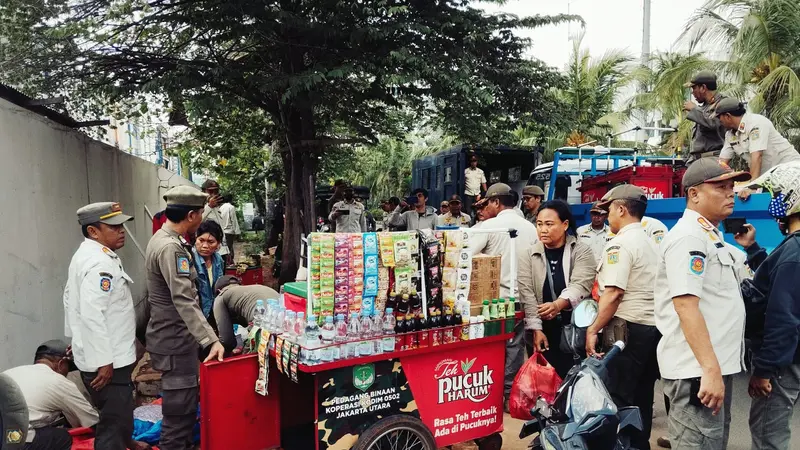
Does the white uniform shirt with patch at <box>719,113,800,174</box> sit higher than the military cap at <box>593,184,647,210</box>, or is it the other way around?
the white uniform shirt with patch at <box>719,113,800,174</box>

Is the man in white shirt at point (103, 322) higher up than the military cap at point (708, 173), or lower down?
lower down

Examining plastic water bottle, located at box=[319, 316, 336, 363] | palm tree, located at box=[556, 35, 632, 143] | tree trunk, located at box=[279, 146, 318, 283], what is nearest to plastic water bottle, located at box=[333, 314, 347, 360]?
plastic water bottle, located at box=[319, 316, 336, 363]

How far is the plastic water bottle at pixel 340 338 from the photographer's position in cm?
295

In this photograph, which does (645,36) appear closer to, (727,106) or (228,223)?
(727,106)

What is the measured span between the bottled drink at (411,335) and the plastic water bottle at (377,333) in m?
0.17

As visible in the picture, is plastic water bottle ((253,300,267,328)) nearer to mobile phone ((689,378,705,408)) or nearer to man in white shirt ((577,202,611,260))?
mobile phone ((689,378,705,408))

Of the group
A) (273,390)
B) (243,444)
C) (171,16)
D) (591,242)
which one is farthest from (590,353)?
(171,16)

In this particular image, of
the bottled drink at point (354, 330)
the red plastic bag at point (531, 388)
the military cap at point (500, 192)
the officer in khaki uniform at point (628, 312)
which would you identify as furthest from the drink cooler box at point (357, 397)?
the military cap at point (500, 192)

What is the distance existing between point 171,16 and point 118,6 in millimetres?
615

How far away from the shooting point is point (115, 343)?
3385 mm

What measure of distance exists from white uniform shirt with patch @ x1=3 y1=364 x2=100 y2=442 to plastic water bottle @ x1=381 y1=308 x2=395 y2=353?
210cm

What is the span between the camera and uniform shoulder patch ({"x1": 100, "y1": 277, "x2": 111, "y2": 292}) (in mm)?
3297

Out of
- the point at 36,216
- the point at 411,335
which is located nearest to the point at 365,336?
the point at 411,335

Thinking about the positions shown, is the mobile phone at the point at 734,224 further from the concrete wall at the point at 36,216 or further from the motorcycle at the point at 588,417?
the concrete wall at the point at 36,216
